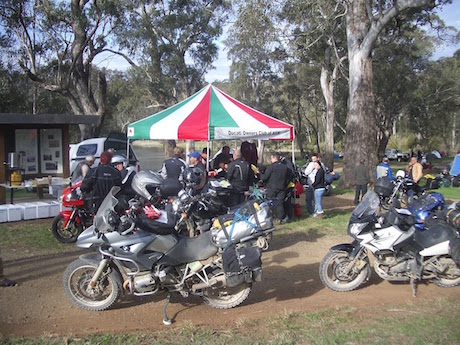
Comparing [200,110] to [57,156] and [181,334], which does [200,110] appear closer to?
[57,156]

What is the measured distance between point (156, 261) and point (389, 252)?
3023mm

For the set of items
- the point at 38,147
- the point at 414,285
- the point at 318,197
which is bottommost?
the point at 414,285

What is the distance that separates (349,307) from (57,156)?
9.52m

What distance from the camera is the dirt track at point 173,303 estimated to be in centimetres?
480

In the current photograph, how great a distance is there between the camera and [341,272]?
226 inches

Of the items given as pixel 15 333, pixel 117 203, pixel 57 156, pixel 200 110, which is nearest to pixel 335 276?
pixel 117 203

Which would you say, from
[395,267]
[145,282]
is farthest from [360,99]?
[145,282]

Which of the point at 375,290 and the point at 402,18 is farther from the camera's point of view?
the point at 402,18

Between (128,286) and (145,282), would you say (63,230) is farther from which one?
(145,282)

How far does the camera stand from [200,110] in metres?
11.0

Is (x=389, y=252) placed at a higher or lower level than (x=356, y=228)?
lower

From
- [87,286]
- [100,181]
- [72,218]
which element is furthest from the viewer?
[72,218]

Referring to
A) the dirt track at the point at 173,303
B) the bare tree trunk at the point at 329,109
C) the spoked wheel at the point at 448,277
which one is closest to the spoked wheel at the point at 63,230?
the dirt track at the point at 173,303

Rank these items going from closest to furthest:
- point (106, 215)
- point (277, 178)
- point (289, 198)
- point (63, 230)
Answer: point (106, 215)
point (63, 230)
point (277, 178)
point (289, 198)
